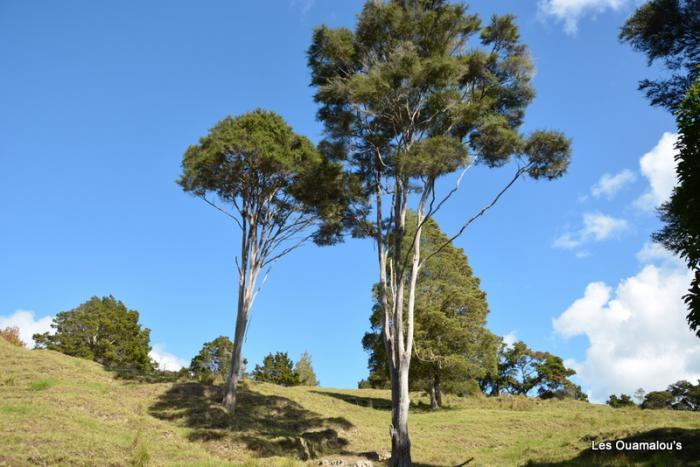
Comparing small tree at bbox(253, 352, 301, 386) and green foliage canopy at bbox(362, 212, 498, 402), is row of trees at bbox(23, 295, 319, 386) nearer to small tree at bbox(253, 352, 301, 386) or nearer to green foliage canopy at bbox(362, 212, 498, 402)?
small tree at bbox(253, 352, 301, 386)

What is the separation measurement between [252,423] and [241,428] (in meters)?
1.43

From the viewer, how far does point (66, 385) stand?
58.5ft

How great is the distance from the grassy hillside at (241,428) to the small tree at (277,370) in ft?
95.3

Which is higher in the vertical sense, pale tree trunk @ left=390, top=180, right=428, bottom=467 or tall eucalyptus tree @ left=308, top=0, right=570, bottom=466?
tall eucalyptus tree @ left=308, top=0, right=570, bottom=466

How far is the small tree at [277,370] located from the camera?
5481cm

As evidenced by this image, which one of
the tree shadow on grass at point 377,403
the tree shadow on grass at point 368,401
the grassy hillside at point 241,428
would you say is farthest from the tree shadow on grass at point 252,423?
the tree shadow on grass at point 377,403

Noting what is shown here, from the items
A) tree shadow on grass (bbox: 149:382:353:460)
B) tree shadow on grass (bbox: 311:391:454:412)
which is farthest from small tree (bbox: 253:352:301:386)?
tree shadow on grass (bbox: 149:382:353:460)

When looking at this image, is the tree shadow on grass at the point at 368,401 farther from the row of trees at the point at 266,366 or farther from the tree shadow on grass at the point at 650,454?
the row of trees at the point at 266,366

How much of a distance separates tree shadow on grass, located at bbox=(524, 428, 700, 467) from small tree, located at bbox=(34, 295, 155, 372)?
141 ft

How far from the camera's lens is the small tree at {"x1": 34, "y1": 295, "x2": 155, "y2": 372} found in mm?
47844

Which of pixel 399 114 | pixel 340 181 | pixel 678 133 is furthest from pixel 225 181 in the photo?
pixel 678 133

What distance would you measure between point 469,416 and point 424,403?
7.37 m

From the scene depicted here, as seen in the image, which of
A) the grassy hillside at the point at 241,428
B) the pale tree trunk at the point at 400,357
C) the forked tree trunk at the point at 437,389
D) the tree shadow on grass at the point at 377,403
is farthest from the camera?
the forked tree trunk at the point at 437,389

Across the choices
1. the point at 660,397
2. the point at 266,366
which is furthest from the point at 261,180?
the point at 660,397
